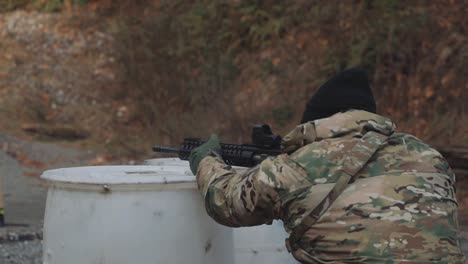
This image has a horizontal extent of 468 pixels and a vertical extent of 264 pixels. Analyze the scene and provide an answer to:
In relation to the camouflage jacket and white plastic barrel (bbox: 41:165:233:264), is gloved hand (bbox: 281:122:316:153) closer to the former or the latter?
the camouflage jacket

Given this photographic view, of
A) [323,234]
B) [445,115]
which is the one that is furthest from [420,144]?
[445,115]

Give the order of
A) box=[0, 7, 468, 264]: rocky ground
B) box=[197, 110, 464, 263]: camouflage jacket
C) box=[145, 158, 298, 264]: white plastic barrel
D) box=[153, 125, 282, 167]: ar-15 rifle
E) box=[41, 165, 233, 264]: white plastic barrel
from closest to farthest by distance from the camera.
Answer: box=[197, 110, 464, 263]: camouflage jacket < box=[41, 165, 233, 264]: white plastic barrel < box=[153, 125, 282, 167]: ar-15 rifle < box=[145, 158, 298, 264]: white plastic barrel < box=[0, 7, 468, 264]: rocky ground

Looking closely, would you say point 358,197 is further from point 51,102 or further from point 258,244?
point 51,102

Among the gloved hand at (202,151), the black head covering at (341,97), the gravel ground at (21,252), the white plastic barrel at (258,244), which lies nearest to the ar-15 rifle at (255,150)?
the gloved hand at (202,151)

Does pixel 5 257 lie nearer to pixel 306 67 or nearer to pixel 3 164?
pixel 3 164

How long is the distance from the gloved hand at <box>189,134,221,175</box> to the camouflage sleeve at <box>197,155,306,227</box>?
10 cm

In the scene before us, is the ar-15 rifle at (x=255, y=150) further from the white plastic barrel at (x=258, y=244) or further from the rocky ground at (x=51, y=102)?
the rocky ground at (x=51, y=102)

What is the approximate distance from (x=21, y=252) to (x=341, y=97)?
4.53 meters

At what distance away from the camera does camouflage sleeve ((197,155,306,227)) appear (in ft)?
11.3

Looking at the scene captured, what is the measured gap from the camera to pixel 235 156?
406 centimetres

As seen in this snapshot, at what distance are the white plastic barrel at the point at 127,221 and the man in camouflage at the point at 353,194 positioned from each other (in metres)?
0.29

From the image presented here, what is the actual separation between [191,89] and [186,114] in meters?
1.04

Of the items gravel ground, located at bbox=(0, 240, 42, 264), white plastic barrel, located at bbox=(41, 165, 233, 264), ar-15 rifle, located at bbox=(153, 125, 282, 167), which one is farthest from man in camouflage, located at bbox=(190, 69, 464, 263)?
gravel ground, located at bbox=(0, 240, 42, 264)

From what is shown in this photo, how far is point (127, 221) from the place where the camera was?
3719 millimetres
